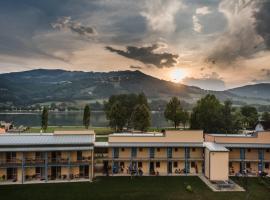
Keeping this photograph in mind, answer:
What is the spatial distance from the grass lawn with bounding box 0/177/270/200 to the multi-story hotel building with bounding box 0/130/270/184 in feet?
10.8

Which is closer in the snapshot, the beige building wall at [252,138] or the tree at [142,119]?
the beige building wall at [252,138]

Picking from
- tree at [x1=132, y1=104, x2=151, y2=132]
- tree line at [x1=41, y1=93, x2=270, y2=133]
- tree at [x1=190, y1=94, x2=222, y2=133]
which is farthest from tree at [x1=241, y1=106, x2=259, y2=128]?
tree at [x1=132, y1=104, x2=151, y2=132]

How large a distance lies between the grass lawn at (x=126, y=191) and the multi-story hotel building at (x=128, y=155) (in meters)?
3.31

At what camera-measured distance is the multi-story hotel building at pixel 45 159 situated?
46312 millimetres

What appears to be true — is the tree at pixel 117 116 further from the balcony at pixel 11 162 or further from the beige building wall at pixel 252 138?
the balcony at pixel 11 162

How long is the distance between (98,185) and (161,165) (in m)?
11.9

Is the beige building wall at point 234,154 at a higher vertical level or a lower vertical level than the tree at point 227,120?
lower

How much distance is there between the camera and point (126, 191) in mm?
41969

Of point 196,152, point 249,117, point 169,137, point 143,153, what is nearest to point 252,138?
point 196,152

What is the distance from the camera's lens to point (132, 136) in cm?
5194

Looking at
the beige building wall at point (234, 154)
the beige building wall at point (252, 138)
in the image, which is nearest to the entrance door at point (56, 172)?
the beige building wall at point (252, 138)

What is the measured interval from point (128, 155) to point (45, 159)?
42.0ft

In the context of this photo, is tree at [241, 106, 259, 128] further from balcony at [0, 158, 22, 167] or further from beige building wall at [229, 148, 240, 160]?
balcony at [0, 158, 22, 167]

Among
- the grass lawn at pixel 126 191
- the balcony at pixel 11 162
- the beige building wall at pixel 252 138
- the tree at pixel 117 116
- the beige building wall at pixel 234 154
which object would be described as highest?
the tree at pixel 117 116
